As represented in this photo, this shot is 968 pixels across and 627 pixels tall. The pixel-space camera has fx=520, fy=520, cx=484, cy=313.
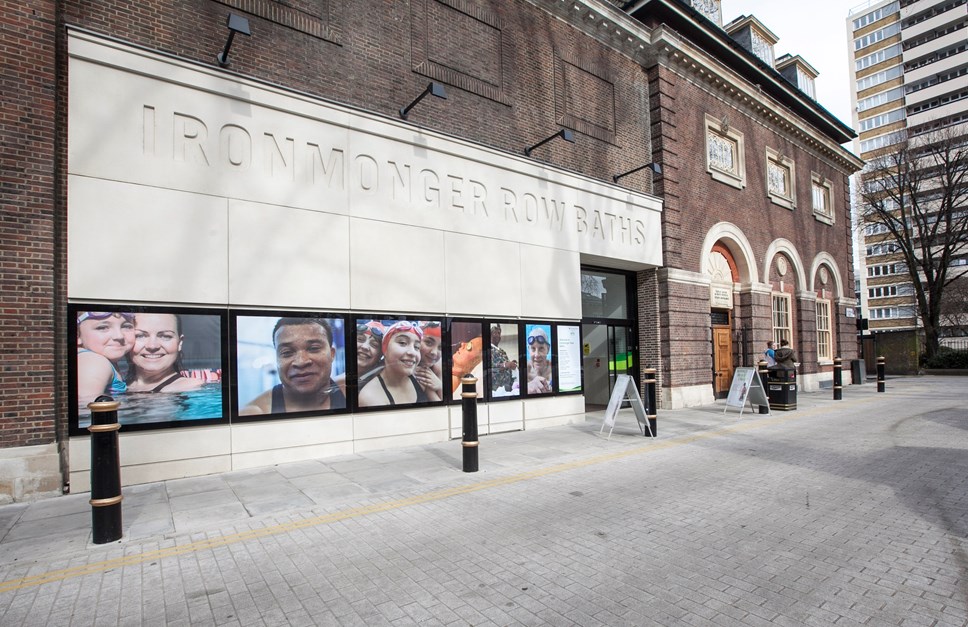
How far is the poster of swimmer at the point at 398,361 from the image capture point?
8.90 meters

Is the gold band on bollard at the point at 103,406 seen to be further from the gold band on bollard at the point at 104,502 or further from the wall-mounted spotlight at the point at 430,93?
the wall-mounted spotlight at the point at 430,93

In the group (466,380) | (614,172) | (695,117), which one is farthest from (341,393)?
(695,117)

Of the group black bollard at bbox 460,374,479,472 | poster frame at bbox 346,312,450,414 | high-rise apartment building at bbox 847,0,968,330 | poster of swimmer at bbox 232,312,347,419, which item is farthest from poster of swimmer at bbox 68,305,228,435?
high-rise apartment building at bbox 847,0,968,330

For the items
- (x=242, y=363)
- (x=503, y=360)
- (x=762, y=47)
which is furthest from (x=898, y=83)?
(x=242, y=363)

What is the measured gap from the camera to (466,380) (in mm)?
7430

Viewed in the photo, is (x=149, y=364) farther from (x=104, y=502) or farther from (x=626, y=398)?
(x=626, y=398)

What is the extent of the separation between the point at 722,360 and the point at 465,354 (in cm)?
1109

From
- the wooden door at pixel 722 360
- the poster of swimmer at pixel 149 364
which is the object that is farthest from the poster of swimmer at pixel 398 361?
the wooden door at pixel 722 360

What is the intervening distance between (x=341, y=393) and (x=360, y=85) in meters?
Result: 5.40

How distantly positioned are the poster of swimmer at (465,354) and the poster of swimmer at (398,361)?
0.76ft

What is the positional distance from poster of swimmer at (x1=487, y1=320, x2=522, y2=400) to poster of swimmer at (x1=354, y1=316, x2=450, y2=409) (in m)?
1.16

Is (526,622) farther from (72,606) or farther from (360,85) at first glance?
(360,85)

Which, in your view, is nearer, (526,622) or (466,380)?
(526,622)

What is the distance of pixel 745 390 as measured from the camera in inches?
503
